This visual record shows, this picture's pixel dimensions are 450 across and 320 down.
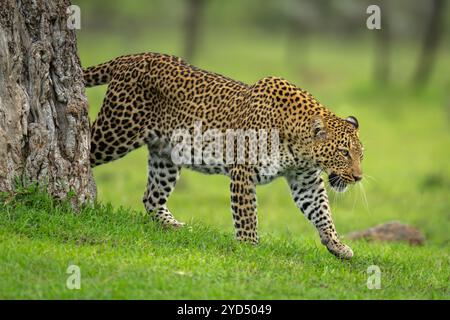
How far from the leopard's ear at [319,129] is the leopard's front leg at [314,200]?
534 mm

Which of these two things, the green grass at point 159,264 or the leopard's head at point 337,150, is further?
the leopard's head at point 337,150

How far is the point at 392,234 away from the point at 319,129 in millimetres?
3708

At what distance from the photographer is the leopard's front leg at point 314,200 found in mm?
10328

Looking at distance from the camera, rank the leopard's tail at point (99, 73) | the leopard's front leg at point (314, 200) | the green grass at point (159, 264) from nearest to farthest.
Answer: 1. the green grass at point (159, 264)
2. the leopard's front leg at point (314, 200)
3. the leopard's tail at point (99, 73)

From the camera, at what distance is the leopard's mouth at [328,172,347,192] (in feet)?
32.7

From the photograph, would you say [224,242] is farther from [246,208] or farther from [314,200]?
[314,200]

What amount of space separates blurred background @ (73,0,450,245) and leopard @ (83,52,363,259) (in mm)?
690

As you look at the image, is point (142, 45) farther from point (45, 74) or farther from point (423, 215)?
point (45, 74)

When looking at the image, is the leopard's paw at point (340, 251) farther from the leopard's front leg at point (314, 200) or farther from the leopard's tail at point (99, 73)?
the leopard's tail at point (99, 73)

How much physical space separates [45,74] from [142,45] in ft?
121

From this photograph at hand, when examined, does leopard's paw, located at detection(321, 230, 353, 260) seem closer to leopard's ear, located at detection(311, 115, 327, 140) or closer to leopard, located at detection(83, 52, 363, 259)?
leopard, located at detection(83, 52, 363, 259)

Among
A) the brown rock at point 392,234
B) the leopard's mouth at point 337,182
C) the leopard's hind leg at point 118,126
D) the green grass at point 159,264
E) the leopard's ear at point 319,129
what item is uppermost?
the leopard's ear at point 319,129

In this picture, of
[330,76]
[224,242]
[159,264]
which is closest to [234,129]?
[224,242]

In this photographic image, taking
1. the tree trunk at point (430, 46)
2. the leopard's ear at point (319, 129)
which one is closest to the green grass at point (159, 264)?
the leopard's ear at point (319, 129)
